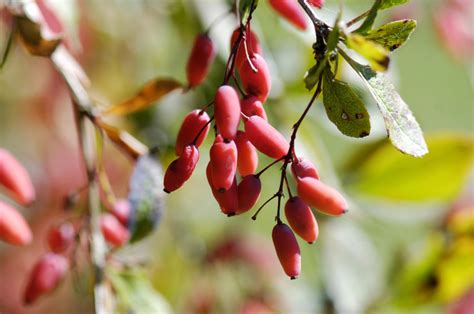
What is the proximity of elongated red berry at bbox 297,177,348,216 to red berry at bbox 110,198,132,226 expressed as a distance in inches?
12.0

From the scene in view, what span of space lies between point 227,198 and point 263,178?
→ 120 centimetres

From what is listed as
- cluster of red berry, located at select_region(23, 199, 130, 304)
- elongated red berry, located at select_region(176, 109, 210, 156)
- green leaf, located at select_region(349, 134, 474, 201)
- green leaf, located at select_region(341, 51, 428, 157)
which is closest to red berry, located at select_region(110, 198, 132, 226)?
cluster of red berry, located at select_region(23, 199, 130, 304)

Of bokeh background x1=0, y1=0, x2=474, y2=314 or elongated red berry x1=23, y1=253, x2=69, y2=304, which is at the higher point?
elongated red berry x1=23, y1=253, x2=69, y2=304

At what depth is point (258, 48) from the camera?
72 cm

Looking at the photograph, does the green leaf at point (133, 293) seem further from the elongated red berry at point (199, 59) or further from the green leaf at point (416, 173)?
the green leaf at point (416, 173)

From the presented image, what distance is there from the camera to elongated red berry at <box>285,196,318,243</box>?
66 centimetres

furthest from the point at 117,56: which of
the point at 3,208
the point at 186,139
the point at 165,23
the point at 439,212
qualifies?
the point at 186,139

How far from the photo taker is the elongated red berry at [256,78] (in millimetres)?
659

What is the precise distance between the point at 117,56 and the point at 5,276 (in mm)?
515

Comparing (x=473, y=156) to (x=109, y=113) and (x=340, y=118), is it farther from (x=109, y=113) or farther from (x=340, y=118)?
(x=340, y=118)

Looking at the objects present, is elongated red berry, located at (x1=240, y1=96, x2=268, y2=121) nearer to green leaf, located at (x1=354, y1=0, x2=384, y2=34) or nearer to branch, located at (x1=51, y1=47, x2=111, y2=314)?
green leaf, located at (x1=354, y1=0, x2=384, y2=34)

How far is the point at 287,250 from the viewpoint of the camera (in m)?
0.66

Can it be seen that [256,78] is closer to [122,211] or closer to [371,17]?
[371,17]

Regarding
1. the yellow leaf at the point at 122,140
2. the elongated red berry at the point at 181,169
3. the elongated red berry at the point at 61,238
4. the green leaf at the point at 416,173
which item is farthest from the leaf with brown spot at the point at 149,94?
the green leaf at the point at 416,173
